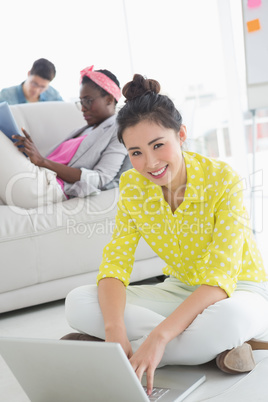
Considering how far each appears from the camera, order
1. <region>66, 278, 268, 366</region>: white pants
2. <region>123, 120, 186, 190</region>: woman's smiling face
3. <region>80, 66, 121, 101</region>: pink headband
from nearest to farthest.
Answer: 1. <region>66, 278, 268, 366</region>: white pants
2. <region>123, 120, 186, 190</region>: woman's smiling face
3. <region>80, 66, 121, 101</region>: pink headband

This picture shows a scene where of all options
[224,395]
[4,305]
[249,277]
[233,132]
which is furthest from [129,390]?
[233,132]

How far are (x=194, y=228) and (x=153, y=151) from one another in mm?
242

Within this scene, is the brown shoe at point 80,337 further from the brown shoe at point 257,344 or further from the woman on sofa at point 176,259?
the brown shoe at point 257,344

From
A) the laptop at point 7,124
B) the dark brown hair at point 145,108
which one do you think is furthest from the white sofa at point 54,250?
the dark brown hair at point 145,108

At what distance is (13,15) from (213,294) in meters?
4.16

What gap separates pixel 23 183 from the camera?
2.36 meters

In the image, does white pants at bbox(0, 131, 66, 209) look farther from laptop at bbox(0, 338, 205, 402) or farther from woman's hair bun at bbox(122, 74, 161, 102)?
laptop at bbox(0, 338, 205, 402)

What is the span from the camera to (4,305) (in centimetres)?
216

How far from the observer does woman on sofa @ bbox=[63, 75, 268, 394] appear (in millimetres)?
1267

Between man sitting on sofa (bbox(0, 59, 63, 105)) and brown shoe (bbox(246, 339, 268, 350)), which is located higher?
man sitting on sofa (bbox(0, 59, 63, 105))

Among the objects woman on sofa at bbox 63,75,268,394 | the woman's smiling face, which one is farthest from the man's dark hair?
the woman's smiling face

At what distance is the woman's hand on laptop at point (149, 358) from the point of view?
3.66 ft

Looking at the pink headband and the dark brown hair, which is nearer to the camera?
the dark brown hair

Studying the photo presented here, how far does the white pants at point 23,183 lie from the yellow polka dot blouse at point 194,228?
0.90m
